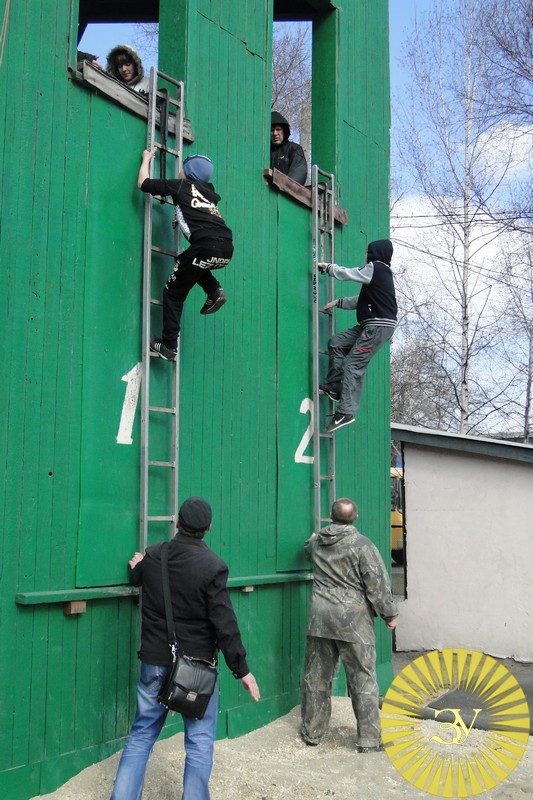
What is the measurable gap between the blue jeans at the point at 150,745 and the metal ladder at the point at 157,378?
4.39 ft

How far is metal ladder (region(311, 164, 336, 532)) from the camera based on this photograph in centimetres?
845

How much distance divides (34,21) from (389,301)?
4.08 metres

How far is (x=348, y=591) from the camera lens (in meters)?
7.41

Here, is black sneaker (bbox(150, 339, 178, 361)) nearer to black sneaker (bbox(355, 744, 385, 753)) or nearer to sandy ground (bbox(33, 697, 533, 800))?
sandy ground (bbox(33, 697, 533, 800))

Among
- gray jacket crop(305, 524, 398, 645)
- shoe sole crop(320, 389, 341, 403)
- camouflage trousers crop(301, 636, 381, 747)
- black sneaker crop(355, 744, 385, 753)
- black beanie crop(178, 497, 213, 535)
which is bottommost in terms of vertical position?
black sneaker crop(355, 744, 385, 753)

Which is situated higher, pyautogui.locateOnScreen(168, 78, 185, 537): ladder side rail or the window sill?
the window sill

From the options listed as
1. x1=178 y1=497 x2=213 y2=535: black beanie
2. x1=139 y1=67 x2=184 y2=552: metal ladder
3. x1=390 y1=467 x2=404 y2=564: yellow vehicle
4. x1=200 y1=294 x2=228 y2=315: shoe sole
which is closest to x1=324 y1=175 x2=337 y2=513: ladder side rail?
x1=200 y1=294 x2=228 y2=315: shoe sole

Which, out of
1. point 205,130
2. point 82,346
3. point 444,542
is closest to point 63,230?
point 82,346

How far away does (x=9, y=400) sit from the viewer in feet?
18.1

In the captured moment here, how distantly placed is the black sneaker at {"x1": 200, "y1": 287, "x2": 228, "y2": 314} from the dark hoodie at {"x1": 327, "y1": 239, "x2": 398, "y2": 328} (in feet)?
6.60

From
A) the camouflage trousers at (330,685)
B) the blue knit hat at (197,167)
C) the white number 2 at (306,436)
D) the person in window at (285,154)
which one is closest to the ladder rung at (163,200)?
the blue knit hat at (197,167)

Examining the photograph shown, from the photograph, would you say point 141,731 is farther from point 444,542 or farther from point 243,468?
point 444,542

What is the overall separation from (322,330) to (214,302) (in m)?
2.29

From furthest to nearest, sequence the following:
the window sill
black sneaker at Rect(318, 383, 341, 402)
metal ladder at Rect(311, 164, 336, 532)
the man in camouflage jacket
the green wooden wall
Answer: black sneaker at Rect(318, 383, 341, 402), metal ladder at Rect(311, 164, 336, 532), the man in camouflage jacket, the window sill, the green wooden wall
